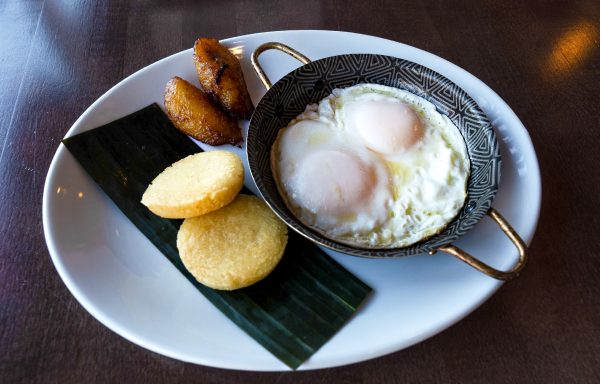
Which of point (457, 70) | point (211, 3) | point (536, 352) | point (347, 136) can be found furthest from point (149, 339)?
point (211, 3)

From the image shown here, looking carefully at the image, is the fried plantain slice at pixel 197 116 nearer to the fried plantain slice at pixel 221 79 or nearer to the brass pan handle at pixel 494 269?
the fried plantain slice at pixel 221 79

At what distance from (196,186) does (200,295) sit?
1.01 ft

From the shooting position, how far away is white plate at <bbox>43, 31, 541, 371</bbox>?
3.71ft

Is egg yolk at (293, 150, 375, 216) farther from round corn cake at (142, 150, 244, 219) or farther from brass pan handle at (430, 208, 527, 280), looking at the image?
brass pan handle at (430, 208, 527, 280)

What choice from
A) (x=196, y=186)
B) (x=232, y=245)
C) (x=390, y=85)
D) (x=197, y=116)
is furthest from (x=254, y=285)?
(x=390, y=85)

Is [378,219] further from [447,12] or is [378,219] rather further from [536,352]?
[447,12]

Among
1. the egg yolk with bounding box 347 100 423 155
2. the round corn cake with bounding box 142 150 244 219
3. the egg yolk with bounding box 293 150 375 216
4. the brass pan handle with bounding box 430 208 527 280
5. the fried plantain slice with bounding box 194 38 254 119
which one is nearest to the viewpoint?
the brass pan handle with bounding box 430 208 527 280

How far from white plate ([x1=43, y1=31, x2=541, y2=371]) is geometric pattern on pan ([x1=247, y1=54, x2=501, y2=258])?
0.37 feet

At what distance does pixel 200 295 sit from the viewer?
1248mm

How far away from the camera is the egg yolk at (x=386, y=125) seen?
1.46m

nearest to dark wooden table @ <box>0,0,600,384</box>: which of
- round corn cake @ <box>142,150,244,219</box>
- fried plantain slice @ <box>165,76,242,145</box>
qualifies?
round corn cake @ <box>142,150,244,219</box>

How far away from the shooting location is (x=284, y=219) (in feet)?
3.96

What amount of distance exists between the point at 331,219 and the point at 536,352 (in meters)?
0.68

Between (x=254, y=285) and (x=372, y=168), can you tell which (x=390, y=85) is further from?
(x=254, y=285)
